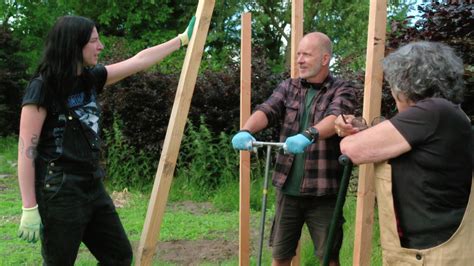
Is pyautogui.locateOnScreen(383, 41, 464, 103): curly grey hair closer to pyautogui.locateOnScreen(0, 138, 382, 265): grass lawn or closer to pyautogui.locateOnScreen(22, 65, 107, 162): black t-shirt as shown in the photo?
pyautogui.locateOnScreen(22, 65, 107, 162): black t-shirt

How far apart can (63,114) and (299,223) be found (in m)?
1.54

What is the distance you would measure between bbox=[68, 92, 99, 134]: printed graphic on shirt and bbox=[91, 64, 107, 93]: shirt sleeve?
0.08 m

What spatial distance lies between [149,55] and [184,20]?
39.8 feet

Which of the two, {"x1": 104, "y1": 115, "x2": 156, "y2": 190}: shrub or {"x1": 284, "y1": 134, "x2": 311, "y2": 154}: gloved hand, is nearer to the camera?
{"x1": 284, "y1": 134, "x2": 311, "y2": 154}: gloved hand

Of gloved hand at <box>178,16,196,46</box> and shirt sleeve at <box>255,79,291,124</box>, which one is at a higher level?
gloved hand at <box>178,16,196,46</box>

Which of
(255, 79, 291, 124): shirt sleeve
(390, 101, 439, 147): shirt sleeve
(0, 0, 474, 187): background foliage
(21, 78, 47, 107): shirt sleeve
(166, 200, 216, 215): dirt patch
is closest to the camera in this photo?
(390, 101, 439, 147): shirt sleeve

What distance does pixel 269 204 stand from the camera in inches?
234

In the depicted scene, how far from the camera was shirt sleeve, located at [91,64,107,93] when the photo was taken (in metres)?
2.80

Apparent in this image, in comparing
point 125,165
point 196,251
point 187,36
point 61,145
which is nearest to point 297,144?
point 187,36

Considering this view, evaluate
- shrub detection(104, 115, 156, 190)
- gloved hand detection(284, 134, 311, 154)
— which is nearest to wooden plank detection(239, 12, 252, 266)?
gloved hand detection(284, 134, 311, 154)

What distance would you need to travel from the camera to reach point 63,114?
256 cm

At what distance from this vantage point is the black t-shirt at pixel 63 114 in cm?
248

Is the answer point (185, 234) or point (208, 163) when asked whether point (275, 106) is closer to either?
point (185, 234)

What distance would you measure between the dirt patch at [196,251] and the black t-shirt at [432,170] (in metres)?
2.61
